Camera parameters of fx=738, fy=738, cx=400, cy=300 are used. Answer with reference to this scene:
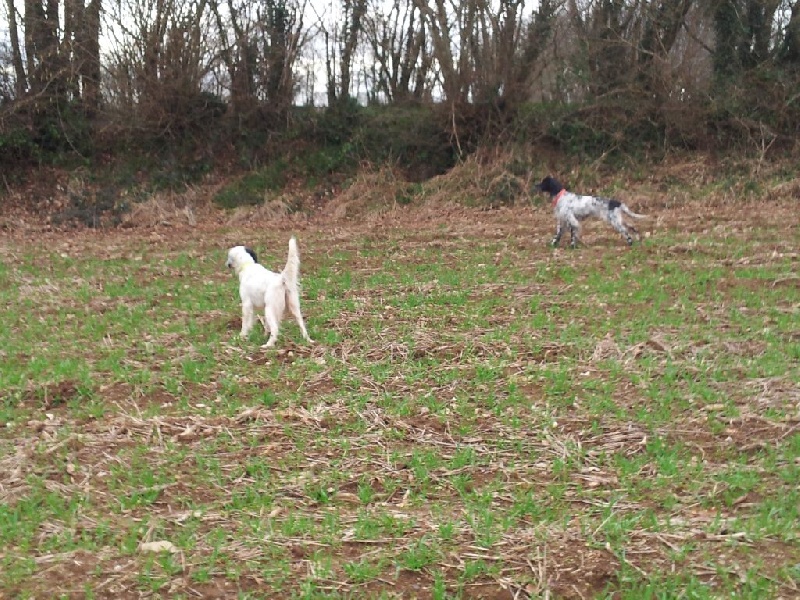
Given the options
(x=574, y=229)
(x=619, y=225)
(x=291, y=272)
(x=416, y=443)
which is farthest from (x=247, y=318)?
(x=619, y=225)

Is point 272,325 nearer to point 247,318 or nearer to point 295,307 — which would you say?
point 295,307

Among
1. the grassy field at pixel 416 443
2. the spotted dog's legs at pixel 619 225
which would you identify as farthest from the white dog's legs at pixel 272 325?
the spotted dog's legs at pixel 619 225

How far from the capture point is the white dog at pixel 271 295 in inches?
285

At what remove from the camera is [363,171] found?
21219mm

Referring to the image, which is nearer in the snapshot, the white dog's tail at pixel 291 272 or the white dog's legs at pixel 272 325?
the white dog's tail at pixel 291 272

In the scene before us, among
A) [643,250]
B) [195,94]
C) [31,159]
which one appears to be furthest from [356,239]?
[31,159]

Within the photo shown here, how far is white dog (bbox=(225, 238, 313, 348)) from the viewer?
7242 mm

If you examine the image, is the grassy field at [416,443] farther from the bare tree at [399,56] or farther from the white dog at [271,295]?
the bare tree at [399,56]

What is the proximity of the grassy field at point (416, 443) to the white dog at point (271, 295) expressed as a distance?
0.96 ft

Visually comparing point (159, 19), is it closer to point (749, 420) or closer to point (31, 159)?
point (31, 159)

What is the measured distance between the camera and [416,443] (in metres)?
4.99

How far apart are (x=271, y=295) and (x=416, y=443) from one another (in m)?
2.87

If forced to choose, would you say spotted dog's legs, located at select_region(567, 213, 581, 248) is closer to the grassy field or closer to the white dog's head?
the grassy field

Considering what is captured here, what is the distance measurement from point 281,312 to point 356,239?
7867mm
